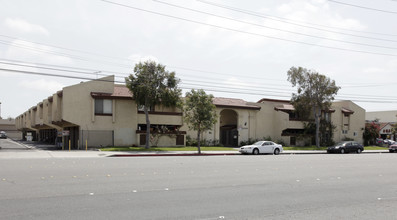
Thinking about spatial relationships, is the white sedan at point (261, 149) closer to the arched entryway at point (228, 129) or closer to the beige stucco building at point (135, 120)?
the beige stucco building at point (135, 120)

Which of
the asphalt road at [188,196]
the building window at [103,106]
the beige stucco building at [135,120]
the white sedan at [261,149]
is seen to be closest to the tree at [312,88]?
the beige stucco building at [135,120]

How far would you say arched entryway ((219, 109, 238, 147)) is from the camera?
44.0 m

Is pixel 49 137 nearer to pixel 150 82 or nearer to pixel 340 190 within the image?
pixel 150 82

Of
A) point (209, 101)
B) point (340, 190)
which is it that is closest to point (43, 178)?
point (340, 190)

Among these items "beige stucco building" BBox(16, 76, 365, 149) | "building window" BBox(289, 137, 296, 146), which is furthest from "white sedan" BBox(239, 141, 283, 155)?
"building window" BBox(289, 137, 296, 146)

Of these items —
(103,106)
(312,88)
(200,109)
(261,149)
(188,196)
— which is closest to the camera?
(188,196)

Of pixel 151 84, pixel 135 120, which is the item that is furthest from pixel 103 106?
pixel 151 84

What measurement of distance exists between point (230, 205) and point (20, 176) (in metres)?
7.90

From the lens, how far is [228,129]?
153 ft

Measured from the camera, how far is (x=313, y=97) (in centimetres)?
4394

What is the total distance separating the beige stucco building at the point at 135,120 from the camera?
112ft

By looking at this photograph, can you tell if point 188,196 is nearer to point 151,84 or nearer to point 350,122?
point 151,84

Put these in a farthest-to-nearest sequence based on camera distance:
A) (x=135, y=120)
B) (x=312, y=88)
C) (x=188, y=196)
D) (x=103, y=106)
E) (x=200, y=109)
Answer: (x=312, y=88) → (x=135, y=120) → (x=103, y=106) → (x=200, y=109) → (x=188, y=196)

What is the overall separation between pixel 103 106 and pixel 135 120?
3.60 meters
